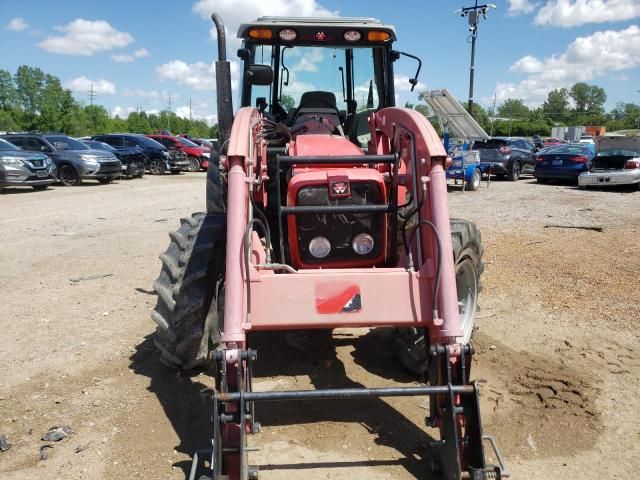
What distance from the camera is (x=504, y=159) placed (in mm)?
20594

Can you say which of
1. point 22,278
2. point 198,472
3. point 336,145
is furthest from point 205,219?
point 22,278

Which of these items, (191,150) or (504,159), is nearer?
(504,159)

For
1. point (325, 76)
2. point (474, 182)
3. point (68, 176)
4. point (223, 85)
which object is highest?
point (325, 76)

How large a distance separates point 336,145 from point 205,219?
3.67 feet

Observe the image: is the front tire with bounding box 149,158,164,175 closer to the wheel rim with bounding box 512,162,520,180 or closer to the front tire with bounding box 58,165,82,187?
the front tire with bounding box 58,165,82,187

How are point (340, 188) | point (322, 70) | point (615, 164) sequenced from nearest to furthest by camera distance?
point (340, 188) < point (322, 70) < point (615, 164)

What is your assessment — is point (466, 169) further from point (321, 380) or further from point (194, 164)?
point (321, 380)

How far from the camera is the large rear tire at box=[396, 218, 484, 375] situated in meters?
4.22

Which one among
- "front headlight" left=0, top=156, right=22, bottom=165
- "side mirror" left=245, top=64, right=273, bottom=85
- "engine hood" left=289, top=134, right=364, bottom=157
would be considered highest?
"side mirror" left=245, top=64, right=273, bottom=85

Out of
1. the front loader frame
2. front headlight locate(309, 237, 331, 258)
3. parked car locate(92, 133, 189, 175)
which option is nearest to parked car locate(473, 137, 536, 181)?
parked car locate(92, 133, 189, 175)

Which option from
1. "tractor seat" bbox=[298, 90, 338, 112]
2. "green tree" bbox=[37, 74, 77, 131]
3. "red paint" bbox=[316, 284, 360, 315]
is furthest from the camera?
"green tree" bbox=[37, 74, 77, 131]

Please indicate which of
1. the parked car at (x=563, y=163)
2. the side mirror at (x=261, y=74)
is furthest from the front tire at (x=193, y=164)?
the side mirror at (x=261, y=74)

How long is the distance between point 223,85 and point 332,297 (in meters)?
1.74

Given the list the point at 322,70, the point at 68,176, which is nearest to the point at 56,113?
the point at 68,176
